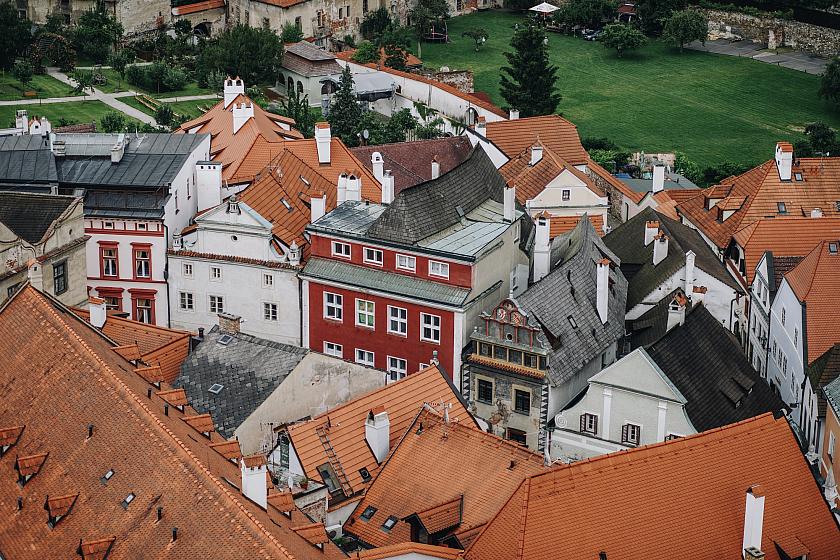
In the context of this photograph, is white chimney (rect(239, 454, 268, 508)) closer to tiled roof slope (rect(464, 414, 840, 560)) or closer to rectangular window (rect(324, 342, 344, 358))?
tiled roof slope (rect(464, 414, 840, 560))

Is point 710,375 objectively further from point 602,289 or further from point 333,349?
point 333,349

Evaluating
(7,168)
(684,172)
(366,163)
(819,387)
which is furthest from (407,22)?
(819,387)

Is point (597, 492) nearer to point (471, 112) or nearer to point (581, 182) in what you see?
point (581, 182)

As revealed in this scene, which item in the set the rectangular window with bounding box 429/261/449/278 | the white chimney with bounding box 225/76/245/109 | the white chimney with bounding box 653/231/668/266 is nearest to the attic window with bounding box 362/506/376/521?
the rectangular window with bounding box 429/261/449/278

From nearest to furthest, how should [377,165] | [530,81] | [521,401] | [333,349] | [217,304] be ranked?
[521,401]
[333,349]
[217,304]
[377,165]
[530,81]

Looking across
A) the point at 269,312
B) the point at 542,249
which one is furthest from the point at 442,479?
the point at 269,312
